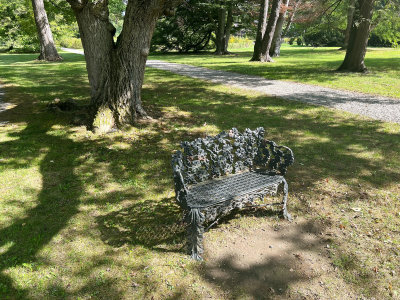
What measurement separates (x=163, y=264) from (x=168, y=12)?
5612 mm

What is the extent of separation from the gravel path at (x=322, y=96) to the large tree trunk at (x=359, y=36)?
167 inches

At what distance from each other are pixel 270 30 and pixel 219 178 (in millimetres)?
16956

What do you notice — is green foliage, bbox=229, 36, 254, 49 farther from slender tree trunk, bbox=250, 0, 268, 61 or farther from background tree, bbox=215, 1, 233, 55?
slender tree trunk, bbox=250, 0, 268, 61

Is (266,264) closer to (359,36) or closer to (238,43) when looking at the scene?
(359,36)

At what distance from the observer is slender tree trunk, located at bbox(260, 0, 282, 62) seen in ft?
60.0

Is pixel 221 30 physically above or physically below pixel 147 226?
above

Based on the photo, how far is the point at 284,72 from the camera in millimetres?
15766

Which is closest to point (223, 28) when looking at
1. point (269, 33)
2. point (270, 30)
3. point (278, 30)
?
point (278, 30)

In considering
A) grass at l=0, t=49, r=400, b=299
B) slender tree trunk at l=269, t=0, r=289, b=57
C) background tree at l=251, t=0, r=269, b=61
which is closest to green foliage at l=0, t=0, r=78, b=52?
slender tree trunk at l=269, t=0, r=289, b=57

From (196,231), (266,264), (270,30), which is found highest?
(270,30)

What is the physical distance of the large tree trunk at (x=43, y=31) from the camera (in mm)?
21183

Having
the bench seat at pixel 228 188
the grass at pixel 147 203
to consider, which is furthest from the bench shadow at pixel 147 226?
the bench seat at pixel 228 188

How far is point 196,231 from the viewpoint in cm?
322

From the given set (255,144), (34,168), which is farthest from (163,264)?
(34,168)
